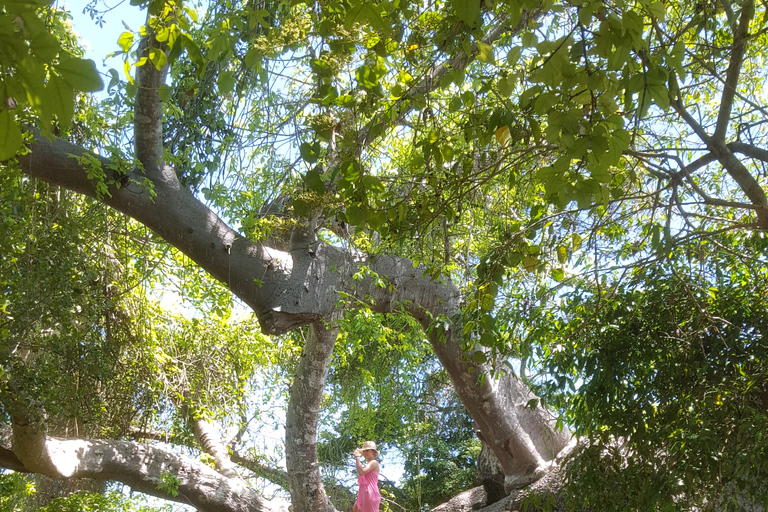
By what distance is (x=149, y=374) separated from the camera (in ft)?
18.1

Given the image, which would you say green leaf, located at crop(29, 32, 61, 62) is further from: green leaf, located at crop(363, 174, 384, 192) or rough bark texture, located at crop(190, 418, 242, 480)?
rough bark texture, located at crop(190, 418, 242, 480)

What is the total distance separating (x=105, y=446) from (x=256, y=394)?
235 centimetres

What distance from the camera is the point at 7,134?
87cm

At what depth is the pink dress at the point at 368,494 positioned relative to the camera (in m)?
5.37

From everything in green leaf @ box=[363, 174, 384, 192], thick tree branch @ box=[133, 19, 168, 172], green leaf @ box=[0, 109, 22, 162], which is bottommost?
green leaf @ box=[0, 109, 22, 162]

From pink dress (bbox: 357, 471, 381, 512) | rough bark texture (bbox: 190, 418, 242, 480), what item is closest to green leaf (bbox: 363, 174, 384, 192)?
pink dress (bbox: 357, 471, 381, 512)

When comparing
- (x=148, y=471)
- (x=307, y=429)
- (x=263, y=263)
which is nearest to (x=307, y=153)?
(x=263, y=263)

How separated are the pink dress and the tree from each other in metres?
0.38

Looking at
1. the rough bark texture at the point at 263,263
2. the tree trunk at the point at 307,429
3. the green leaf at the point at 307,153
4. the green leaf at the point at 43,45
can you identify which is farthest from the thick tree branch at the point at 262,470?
the green leaf at the point at 43,45

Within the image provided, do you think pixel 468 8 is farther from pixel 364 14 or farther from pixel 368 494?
pixel 368 494

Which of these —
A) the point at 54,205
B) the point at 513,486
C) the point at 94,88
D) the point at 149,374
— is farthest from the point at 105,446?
the point at 94,88

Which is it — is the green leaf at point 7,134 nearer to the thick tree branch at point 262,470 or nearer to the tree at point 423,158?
the tree at point 423,158

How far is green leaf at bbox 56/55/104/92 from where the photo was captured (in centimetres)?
80

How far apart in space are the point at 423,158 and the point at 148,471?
4.25 meters
